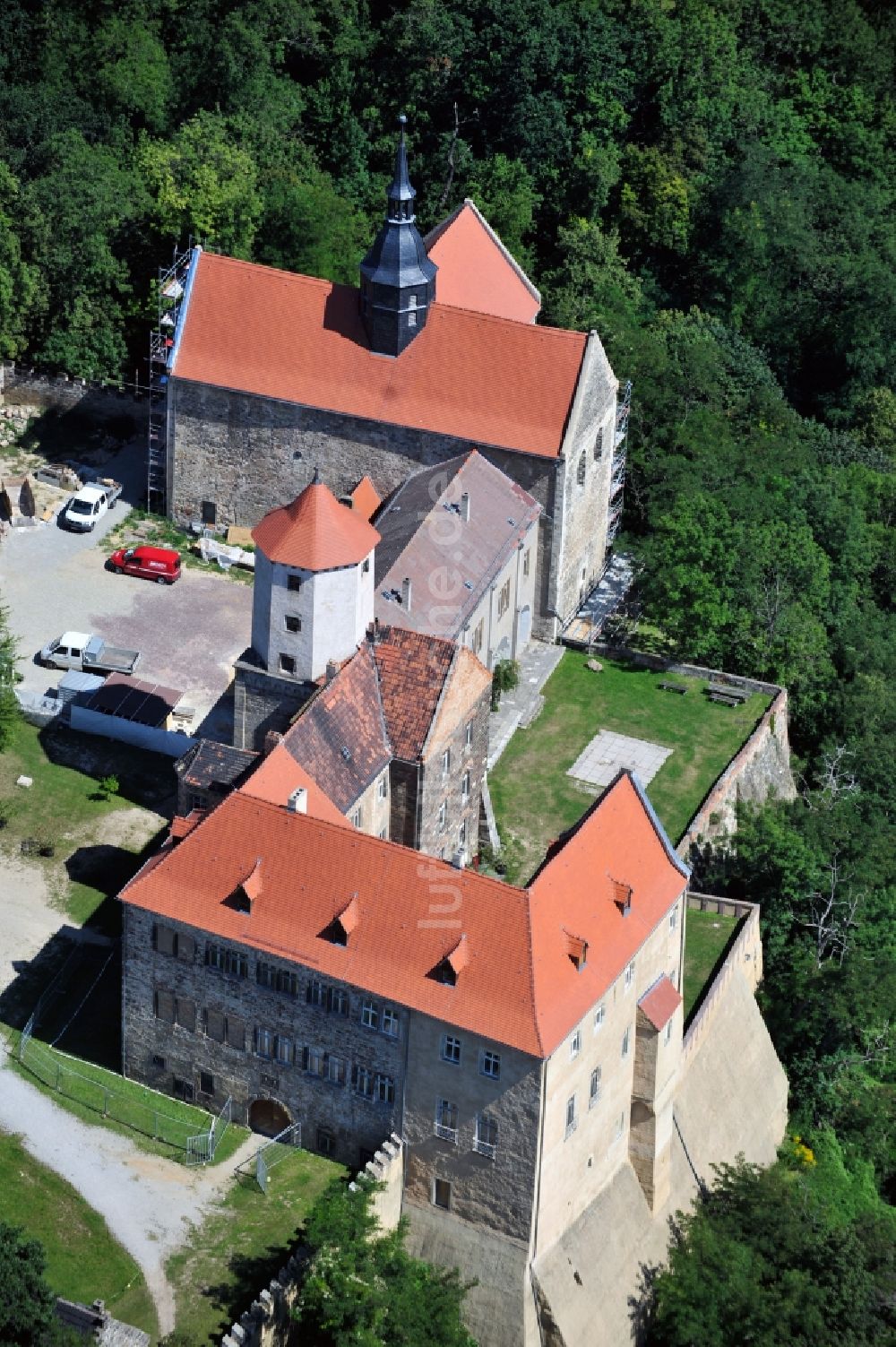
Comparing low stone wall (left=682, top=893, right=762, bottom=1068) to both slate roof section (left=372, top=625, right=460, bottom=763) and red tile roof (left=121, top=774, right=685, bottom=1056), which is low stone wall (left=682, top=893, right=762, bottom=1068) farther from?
slate roof section (left=372, top=625, right=460, bottom=763)

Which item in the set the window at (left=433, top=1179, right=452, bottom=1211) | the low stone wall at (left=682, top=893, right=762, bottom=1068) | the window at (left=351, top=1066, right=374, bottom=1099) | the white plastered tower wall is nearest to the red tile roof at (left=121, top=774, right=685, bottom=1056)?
the window at (left=351, top=1066, right=374, bottom=1099)

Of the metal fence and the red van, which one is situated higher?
the red van

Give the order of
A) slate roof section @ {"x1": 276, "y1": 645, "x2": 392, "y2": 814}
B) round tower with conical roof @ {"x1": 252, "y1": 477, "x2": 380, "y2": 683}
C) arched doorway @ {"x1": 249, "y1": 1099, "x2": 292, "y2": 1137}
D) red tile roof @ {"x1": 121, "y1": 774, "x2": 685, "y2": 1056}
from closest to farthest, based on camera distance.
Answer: red tile roof @ {"x1": 121, "y1": 774, "x2": 685, "y2": 1056}
arched doorway @ {"x1": 249, "y1": 1099, "x2": 292, "y2": 1137}
slate roof section @ {"x1": 276, "y1": 645, "x2": 392, "y2": 814}
round tower with conical roof @ {"x1": 252, "y1": 477, "x2": 380, "y2": 683}

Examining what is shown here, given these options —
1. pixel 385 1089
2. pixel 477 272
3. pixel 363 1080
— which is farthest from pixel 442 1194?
pixel 477 272

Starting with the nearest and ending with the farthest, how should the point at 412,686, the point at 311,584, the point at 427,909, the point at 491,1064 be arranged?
1. the point at 491,1064
2. the point at 427,909
3. the point at 311,584
4. the point at 412,686

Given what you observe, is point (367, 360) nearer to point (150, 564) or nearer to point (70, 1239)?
point (150, 564)

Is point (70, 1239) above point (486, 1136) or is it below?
below

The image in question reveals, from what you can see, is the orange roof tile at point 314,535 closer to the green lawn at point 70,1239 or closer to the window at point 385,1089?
the window at point 385,1089
